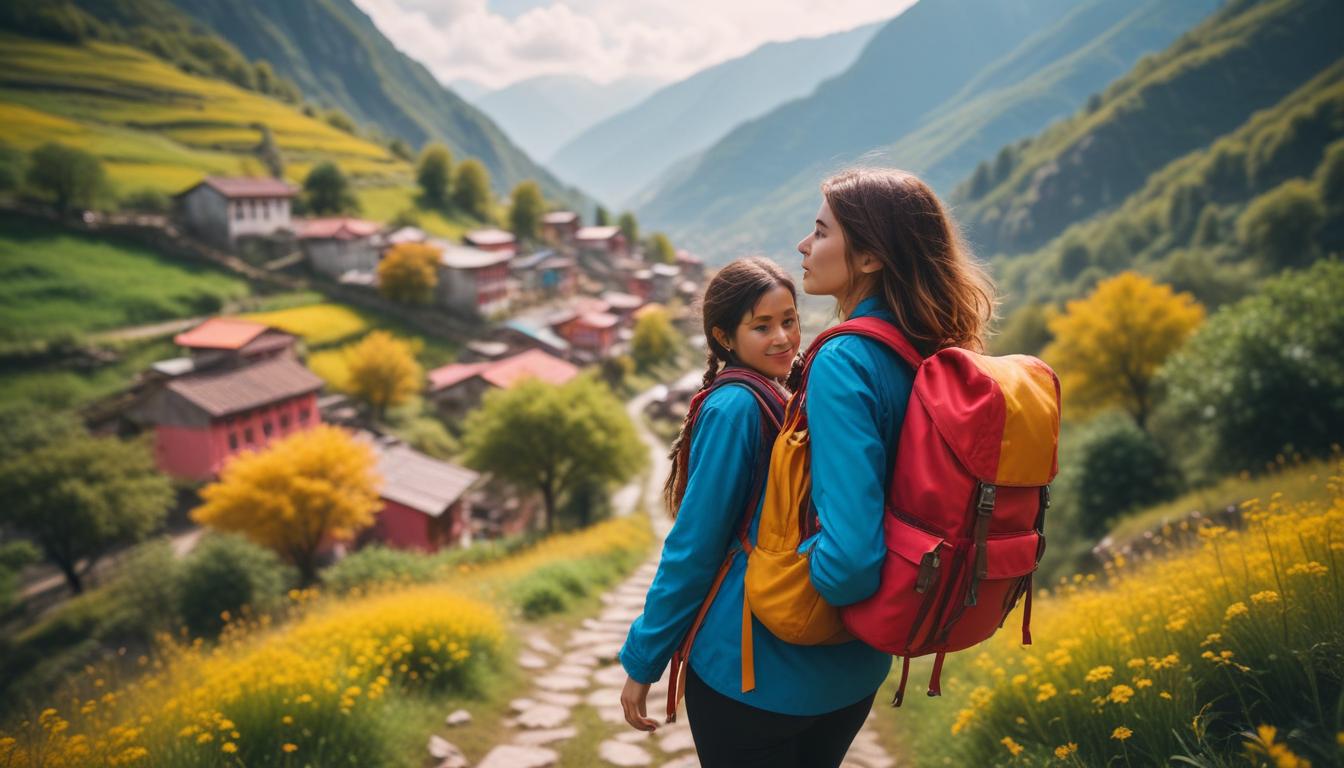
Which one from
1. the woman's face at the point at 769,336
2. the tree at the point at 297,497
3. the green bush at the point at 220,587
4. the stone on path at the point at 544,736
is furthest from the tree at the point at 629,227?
the woman's face at the point at 769,336

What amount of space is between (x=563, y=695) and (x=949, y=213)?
5725 mm

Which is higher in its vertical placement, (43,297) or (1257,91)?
(1257,91)

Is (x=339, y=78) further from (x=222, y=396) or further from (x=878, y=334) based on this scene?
(x=878, y=334)

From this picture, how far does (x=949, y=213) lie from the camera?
225 cm

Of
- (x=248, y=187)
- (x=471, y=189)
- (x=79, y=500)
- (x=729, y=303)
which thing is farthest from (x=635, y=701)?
(x=471, y=189)

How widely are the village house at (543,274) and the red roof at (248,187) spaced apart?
58.9 ft

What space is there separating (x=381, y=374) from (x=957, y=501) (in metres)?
38.0

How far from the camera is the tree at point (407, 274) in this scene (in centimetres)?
4750

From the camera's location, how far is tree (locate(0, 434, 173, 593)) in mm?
21859

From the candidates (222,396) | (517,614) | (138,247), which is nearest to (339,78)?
(138,247)

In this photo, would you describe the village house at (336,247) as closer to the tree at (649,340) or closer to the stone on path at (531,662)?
the tree at (649,340)

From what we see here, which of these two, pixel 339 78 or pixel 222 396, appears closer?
pixel 222 396

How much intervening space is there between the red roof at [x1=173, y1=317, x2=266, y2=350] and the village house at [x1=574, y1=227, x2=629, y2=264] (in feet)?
155

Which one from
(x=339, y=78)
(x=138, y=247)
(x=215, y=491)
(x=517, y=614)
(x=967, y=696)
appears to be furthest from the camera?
(x=339, y=78)
